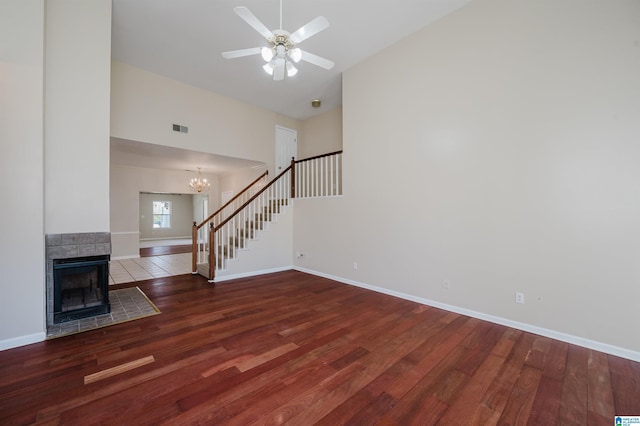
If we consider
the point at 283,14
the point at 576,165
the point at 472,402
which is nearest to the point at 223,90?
the point at 283,14

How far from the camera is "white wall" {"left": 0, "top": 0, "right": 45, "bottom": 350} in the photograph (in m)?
2.49

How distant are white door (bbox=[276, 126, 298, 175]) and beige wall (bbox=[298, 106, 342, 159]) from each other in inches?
8.1

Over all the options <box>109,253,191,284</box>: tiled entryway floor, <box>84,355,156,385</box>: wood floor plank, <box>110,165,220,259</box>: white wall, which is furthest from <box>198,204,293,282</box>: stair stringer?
<box>110,165,220,259</box>: white wall

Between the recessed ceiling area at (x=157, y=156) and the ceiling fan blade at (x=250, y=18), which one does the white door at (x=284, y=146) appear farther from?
the ceiling fan blade at (x=250, y=18)

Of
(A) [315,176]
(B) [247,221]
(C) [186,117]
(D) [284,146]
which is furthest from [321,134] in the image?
(C) [186,117]

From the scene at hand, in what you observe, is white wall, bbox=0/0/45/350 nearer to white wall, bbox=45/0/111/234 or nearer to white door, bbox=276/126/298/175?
white wall, bbox=45/0/111/234

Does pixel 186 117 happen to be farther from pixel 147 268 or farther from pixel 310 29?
pixel 310 29

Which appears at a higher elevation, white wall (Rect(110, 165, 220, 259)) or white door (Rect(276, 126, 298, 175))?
white door (Rect(276, 126, 298, 175))

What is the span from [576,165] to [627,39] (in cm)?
120

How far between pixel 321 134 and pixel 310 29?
461 cm

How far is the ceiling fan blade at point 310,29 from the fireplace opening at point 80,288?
346 centimetres

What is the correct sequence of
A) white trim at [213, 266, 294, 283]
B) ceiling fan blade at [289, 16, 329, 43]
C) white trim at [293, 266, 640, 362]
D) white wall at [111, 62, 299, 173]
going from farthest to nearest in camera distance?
white trim at [213, 266, 294, 283]
white wall at [111, 62, 299, 173]
white trim at [293, 266, 640, 362]
ceiling fan blade at [289, 16, 329, 43]

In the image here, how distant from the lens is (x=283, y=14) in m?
3.43

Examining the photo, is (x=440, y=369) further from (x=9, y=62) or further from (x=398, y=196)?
(x=9, y=62)
